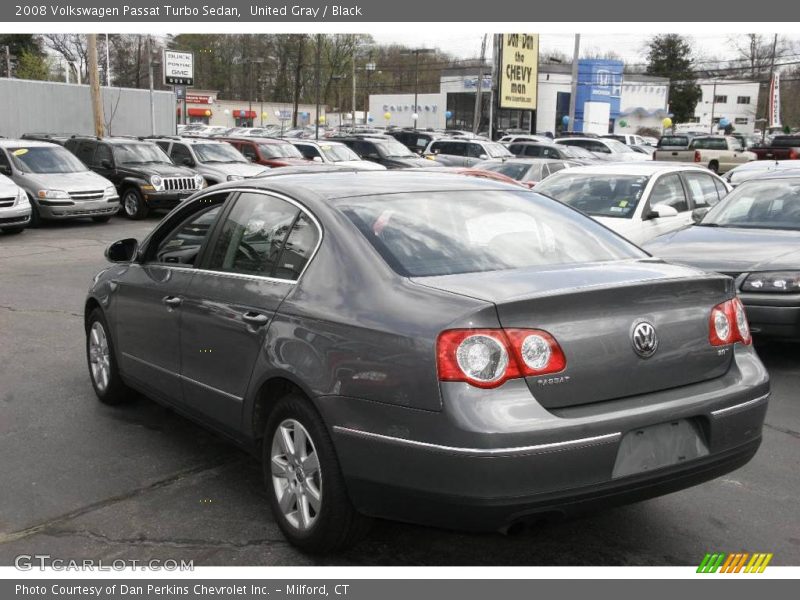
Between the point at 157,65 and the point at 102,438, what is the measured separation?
310ft

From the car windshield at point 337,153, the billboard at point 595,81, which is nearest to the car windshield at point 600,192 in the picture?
the car windshield at point 337,153

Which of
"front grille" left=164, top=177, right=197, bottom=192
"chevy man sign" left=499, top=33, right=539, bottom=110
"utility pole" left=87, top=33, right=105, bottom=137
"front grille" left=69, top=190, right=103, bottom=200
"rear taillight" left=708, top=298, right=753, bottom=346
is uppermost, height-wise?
"chevy man sign" left=499, top=33, right=539, bottom=110

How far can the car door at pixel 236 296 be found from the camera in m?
3.99

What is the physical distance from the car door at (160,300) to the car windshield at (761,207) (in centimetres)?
528

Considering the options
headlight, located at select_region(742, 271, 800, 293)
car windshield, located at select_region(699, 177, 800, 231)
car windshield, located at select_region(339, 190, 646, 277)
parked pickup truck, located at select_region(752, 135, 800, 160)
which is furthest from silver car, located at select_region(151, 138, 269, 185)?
parked pickup truck, located at select_region(752, 135, 800, 160)

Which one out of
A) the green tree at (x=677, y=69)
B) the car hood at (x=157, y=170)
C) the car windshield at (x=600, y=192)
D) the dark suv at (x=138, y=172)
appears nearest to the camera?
the car windshield at (x=600, y=192)

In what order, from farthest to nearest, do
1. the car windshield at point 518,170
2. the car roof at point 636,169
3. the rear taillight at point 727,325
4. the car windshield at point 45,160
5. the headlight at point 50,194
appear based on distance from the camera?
the car windshield at point 518,170, the car windshield at point 45,160, the headlight at point 50,194, the car roof at point 636,169, the rear taillight at point 727,325

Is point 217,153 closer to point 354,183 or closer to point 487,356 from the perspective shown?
point 354,183

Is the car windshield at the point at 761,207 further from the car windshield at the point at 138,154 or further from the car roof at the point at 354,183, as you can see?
the car windshield at the point at 138,154

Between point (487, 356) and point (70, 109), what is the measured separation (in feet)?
101

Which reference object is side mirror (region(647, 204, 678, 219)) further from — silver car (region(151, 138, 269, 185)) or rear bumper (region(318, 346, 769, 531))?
silver car (region(151, 138, 269, 185))

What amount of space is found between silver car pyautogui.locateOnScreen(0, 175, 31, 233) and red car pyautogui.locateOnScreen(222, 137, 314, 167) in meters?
7.63

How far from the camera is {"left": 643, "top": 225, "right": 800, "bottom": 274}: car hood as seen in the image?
22.9ft

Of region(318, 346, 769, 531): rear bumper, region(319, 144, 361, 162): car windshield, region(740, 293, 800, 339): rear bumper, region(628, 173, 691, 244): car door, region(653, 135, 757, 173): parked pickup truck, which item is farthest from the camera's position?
region(653, 135, 757, 173): parked pickup truck
